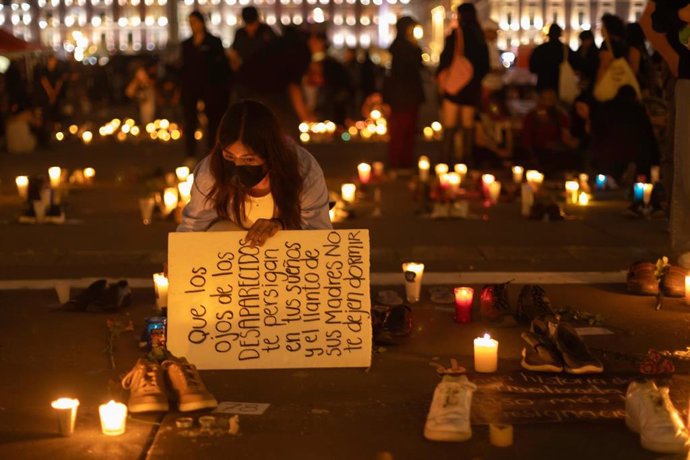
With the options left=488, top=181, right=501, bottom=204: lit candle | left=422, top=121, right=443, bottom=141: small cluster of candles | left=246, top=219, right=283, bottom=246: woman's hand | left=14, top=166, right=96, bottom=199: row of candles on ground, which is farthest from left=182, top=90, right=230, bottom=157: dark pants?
left=246, top=219, right=283, bottom=246: woman's hand

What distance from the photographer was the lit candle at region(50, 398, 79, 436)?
16.2 ft

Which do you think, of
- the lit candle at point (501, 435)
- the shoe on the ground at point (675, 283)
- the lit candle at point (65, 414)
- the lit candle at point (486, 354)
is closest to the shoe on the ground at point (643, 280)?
the shoe on the ground at point (675, 283)

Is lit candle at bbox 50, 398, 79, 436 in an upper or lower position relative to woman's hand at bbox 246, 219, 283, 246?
lower

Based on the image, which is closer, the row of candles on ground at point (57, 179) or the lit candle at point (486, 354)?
the lit candle at point (486, 354)

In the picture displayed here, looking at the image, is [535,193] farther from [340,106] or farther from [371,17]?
[371,17]

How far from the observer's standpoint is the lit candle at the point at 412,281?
24.4 feet

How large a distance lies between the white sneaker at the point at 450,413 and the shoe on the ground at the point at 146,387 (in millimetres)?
1038

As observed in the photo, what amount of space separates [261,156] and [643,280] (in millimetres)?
2611

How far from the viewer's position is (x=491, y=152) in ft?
51.1

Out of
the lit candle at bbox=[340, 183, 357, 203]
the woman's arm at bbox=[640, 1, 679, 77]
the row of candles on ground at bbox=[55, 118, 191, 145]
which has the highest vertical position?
the woman's arm at bbox=[640, 1, 679, 77]

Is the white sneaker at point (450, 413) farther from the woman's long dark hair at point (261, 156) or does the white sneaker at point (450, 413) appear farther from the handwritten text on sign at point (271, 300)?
the woman's long dark hair at point (261, 156)

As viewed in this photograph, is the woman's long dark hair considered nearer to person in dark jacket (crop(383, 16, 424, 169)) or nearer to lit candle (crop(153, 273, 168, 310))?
lit candle (crop(153, 273, 168, 310))

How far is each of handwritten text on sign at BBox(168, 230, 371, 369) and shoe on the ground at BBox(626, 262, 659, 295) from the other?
2200mm

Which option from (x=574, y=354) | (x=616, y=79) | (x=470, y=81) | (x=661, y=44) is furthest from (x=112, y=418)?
(x=470, y=81)
